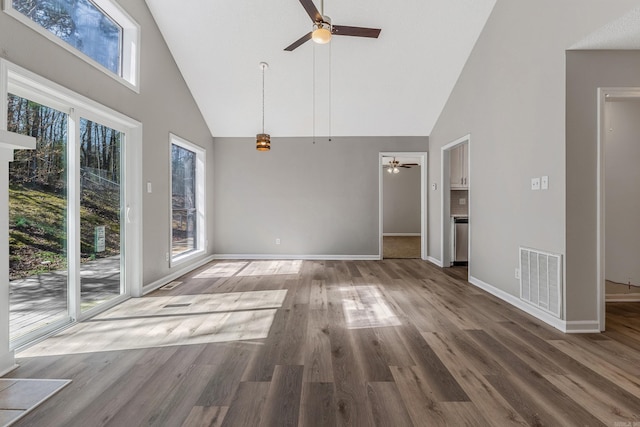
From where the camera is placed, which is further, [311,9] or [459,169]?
[459,169]

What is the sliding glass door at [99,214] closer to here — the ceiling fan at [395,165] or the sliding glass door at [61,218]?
the sliding glass door at [61,218]

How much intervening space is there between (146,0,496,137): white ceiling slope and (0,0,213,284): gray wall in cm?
36

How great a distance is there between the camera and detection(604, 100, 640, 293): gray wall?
3.55 meters

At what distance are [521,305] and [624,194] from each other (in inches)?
76.1

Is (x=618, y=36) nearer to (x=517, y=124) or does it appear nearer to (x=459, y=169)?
(x=517, y=124)

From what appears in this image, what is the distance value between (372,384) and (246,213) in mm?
4860

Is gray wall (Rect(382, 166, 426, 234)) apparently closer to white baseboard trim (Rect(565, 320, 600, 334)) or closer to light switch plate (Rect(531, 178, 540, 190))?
light switch plate (Rect(531, 178, 540, 190))

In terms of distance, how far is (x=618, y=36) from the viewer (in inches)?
95.5

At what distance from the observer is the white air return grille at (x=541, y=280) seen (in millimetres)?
2733

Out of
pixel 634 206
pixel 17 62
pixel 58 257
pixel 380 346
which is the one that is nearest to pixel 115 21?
pixel 17 62

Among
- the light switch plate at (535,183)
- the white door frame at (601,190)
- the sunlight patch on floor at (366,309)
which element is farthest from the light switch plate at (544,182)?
the sunlight patch on floor at (366,309)

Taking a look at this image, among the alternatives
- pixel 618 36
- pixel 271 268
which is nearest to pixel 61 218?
pixel 271 268

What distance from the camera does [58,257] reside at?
2680 mm

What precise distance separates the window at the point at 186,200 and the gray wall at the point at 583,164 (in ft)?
15.7
